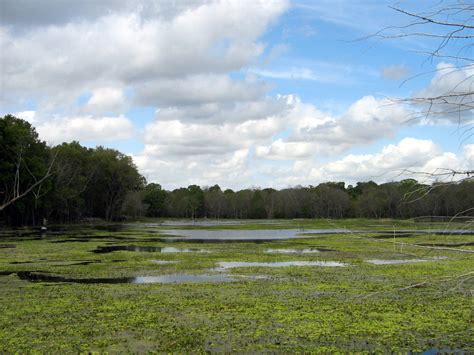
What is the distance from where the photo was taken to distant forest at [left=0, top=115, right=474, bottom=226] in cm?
6556

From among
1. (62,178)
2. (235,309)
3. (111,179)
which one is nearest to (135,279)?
(235,309)

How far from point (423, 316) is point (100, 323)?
950 cm

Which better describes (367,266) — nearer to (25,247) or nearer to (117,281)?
(117,281)

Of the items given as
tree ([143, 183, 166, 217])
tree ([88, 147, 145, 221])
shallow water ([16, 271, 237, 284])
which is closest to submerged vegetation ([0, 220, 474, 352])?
shallow water ([16, 271, 237, 284])

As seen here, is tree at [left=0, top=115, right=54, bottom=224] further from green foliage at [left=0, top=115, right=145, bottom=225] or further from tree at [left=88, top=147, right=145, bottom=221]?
tree at [left=88, top=147, right=145, bottom=221]

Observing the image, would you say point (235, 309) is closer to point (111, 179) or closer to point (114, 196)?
point (111, 179)

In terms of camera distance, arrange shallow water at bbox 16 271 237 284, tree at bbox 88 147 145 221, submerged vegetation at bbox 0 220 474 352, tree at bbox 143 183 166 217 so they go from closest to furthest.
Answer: submerged vegetation at bbox 0 220 474 352
shallow water at bbox 16 271 237 284
tree at bbox 88 147 145 221
tree at bbox 143 183 166 217

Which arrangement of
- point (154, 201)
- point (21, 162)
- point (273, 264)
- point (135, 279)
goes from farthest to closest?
1. point (154, 201)
2. point (21, 162)
3. point (273, 264)
4. point (135, 279)

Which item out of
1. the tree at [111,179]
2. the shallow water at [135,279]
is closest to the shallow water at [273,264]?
the shallow water at [135,279]

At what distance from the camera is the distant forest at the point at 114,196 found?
6556 centimetres

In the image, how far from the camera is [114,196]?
113062mm

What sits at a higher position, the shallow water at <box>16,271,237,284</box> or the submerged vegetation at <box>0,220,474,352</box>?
the submerged vegetation at <box>0,220,474,352</box>

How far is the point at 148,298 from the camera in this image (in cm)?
1716

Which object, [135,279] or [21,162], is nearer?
[135,279]
